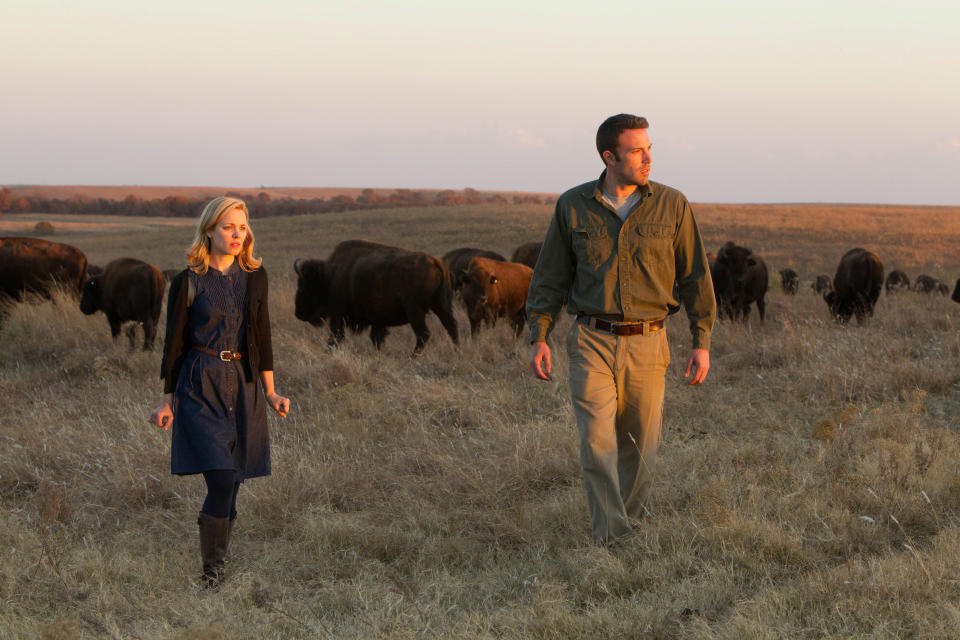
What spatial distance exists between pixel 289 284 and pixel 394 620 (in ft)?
51.1

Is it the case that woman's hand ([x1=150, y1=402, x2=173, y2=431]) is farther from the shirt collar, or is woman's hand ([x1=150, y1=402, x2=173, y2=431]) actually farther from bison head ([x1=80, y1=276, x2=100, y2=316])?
bison head ([x1=80, y1=276, x2=100, y2=316])

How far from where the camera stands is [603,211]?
4926 mm

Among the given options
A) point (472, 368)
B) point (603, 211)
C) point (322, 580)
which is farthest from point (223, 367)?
point (472, 368)

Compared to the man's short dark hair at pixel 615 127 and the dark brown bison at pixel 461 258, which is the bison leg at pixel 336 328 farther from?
the man's short dark hair at pixel 615 127

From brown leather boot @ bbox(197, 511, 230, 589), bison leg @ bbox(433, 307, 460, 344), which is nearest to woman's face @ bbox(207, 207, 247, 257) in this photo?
brown leather boot @ bbox(197, 511, 230, 589)

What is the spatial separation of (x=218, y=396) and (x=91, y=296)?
33.6ft

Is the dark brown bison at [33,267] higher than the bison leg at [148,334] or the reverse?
higher

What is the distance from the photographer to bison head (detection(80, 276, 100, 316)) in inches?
543

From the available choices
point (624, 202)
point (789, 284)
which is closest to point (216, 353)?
point (624, 202)

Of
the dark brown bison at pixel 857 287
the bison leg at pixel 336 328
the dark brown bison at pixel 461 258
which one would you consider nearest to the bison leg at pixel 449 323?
the bison leg at pixel 336 328

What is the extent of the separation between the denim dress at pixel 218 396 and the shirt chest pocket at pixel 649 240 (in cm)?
232

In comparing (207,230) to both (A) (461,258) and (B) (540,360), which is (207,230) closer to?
(B) (540,360)

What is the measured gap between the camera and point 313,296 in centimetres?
1376

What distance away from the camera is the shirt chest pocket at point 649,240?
4875 millimetres
